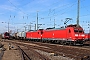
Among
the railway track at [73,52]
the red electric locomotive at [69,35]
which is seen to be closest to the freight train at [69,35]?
the red electric locomotive at [69,35]

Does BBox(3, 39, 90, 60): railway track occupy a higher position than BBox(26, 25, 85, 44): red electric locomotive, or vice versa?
BBox(26, 25, 85, 44): red electric locomotive

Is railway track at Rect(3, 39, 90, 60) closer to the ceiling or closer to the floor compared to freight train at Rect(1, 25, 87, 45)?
closer to the floor

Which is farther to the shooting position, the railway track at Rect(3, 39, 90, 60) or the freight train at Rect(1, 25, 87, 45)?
the freight train at Rect(1, 25, 87, 45)

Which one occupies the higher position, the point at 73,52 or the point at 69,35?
the point at 69,35

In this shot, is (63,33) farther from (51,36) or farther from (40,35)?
(40,35)

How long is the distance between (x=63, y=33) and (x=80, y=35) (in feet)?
12.1

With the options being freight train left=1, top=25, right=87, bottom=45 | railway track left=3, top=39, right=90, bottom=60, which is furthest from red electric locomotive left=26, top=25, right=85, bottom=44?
railway track left=3, top=39, right=90, bottom=60

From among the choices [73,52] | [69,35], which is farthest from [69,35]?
[73,52]

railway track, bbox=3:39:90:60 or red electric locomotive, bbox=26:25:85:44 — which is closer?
railway track, bbox=3:39:90:60

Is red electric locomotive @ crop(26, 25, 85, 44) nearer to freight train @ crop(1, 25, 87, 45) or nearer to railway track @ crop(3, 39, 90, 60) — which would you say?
freight train @ crop(1, 25, 87, 45)

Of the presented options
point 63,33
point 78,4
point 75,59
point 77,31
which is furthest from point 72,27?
point 75,59

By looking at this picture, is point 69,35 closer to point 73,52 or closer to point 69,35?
point 69,35

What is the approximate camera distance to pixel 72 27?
110 ft

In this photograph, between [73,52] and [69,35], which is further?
[69,35]
